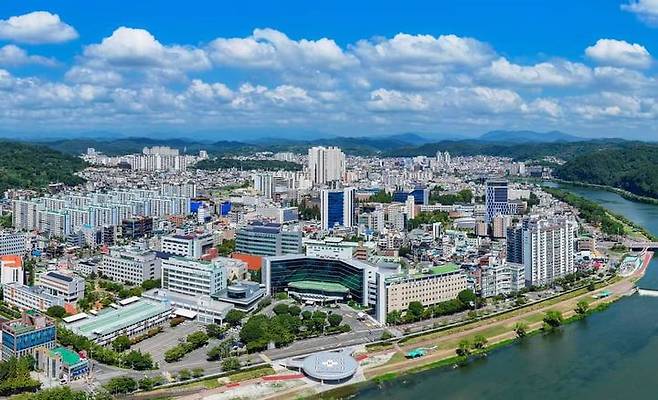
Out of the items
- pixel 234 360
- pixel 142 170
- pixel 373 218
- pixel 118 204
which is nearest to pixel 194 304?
pixel 234 360

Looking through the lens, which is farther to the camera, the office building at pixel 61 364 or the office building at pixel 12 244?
the office building at pixel 12 244

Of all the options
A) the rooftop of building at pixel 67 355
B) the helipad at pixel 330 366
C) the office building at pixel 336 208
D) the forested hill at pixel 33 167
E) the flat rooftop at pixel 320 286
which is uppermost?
the forested hill at pixel 33 167

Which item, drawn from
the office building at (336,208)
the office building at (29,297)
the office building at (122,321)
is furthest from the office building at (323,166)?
the office building at (122,321)

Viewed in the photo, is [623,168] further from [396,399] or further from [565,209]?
[396,399]

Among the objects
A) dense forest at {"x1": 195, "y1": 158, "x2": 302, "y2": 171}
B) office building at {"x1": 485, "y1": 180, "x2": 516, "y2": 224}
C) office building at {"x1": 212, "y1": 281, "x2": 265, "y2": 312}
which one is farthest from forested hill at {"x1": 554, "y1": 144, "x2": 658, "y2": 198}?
office building at {"x1": 212, "y1": 281, "x2": 265, "y2": 312}

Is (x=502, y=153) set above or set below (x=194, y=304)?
above

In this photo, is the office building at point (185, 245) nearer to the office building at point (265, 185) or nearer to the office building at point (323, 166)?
the office building at point (265, 185)
